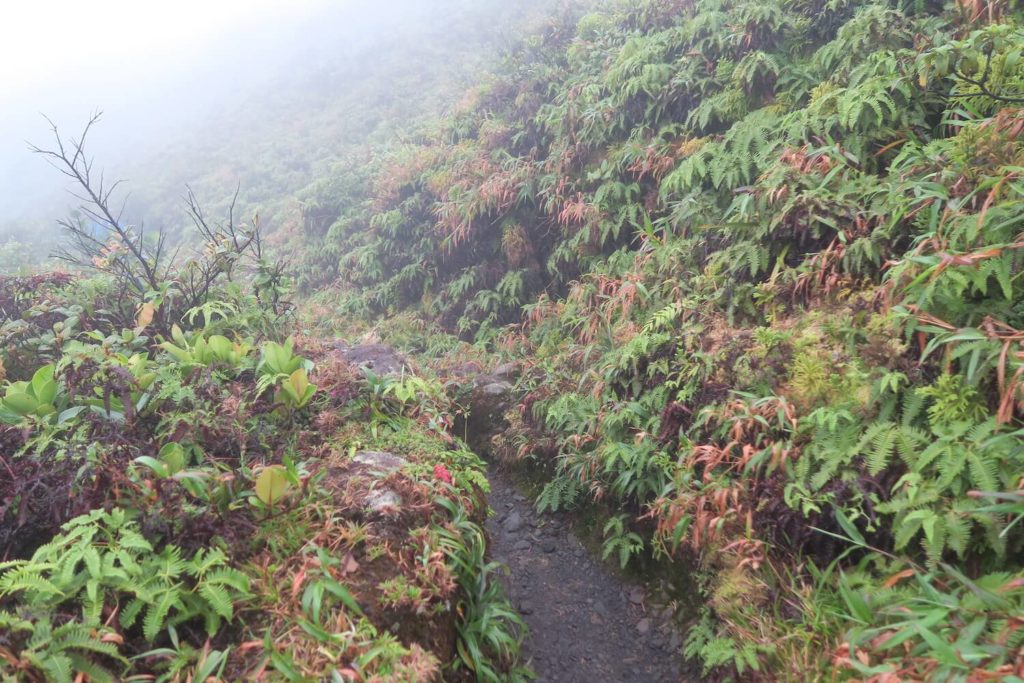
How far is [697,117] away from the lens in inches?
296

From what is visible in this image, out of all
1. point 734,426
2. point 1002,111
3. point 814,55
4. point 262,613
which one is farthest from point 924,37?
point 262,613

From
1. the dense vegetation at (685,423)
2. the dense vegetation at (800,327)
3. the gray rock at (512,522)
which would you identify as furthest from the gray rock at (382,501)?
the dense vegetation at (800,327)

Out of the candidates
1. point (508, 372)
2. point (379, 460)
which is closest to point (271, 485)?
point (379, 460)

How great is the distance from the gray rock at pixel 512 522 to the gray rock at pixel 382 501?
76.9 inches

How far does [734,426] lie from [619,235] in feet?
15.1

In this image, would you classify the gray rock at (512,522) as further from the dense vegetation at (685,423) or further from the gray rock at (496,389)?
the gray rock at (496,389)

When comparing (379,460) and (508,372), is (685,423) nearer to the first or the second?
(379,460)

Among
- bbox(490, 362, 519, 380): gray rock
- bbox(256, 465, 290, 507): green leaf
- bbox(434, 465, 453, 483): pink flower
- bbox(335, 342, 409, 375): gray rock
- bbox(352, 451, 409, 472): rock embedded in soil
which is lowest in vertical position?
bbox(490, 362, 519, 380): gray rock

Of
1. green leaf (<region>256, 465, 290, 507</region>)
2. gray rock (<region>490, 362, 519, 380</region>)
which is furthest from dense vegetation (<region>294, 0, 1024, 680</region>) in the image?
green leaf (<region>256, 465, 290, 507</region>)

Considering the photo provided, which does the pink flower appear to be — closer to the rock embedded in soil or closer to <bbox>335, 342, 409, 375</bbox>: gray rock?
the rock embedded in soil

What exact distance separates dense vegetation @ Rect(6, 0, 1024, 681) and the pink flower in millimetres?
131

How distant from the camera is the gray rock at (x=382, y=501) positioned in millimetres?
4027

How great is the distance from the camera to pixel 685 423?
16.2 ft

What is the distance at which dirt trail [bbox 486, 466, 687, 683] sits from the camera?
414 centimetres
